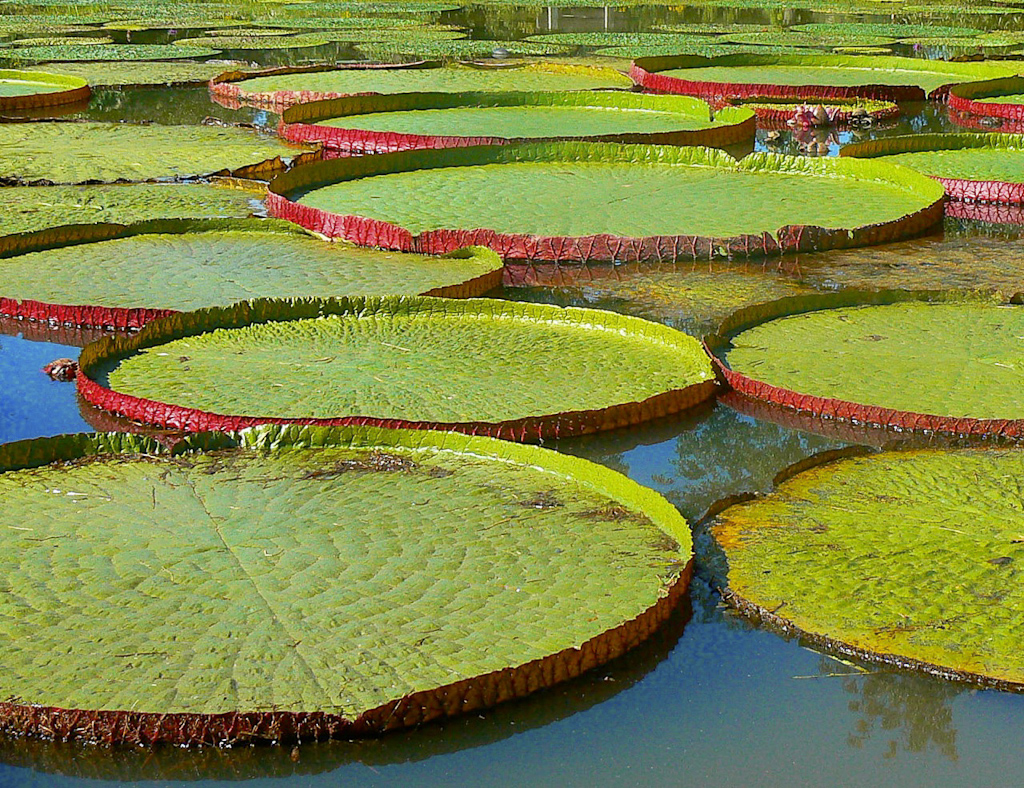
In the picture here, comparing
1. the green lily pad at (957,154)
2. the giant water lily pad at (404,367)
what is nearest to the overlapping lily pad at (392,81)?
the green lily pad at (957,154)

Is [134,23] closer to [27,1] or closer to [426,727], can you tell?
[27,1]

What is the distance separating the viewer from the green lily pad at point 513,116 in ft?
22.4

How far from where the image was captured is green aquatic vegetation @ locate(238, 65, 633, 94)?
8.52 m

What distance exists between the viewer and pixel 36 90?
8.57 meters

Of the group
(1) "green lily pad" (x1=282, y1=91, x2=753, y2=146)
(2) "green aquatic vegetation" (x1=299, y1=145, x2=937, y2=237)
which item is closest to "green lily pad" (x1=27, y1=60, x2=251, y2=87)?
(1) "green lily pad" (x1=282, y1=91, x2=753, y2=146)

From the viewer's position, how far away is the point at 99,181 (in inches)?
222

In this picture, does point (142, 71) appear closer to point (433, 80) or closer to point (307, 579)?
point (433, 80)

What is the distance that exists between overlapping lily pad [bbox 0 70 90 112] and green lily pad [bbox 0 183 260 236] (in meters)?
2.84

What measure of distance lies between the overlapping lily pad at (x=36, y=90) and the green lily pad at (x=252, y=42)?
2.67 metres

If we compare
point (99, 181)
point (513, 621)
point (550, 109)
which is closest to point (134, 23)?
point (550, 109)

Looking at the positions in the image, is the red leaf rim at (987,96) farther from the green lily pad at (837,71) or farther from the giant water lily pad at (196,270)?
the giant water lily pad at (196,270)

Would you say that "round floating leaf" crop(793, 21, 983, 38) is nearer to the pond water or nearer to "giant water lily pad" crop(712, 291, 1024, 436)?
"giant water lily pad" crop(712, 291, 1024, 436)

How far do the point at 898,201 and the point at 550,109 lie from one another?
2.94m

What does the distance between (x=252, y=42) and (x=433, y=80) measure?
3.79 metres
